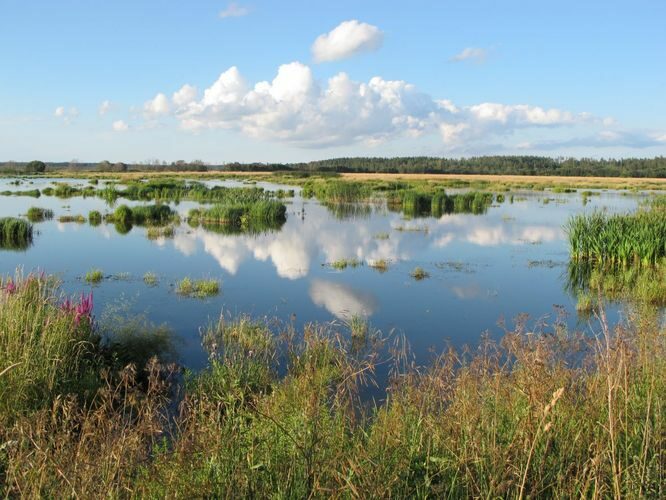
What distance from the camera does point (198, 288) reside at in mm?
15031

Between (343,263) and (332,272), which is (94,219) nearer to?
(343,263)

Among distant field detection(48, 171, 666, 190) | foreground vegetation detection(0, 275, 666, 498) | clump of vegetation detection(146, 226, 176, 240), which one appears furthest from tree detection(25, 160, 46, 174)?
foreground vegetation detection(0, 275, 666, 498)

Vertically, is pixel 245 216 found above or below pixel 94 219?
above

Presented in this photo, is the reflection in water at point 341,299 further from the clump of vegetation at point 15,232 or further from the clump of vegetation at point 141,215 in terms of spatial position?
the clump of vegetation at point 141,215

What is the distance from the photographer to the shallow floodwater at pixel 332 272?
1293cm

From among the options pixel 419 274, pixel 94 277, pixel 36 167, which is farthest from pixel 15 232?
pixel 36 167

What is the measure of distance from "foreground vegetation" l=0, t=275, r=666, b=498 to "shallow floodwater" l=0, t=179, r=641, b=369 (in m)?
3.27

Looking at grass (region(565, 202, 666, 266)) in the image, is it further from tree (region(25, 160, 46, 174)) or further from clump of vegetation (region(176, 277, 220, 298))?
tree (region(25, 160, 46, 174))

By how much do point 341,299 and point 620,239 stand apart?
1103 centimetres

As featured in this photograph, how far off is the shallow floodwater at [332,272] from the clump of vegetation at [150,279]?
0.23m

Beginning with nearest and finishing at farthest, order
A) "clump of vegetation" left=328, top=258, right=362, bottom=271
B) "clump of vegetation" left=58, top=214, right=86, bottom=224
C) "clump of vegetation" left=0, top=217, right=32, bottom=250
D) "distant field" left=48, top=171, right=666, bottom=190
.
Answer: "clump of vegetation" left=328, top=258, right=362, bottom=271 → "clump of vegetation" left=0, top=217, right=32, bottom=250 → "clump of vegetation" left=58, top=214, right=86, bottom=224 → "distant field" left=48, top=171, right=666, bottom=190

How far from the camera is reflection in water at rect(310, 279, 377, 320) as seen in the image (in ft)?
43.7

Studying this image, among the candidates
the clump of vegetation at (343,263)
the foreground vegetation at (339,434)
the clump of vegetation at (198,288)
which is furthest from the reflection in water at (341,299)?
the foreground vegetation at (339,434)

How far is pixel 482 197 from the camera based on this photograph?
46.7m
